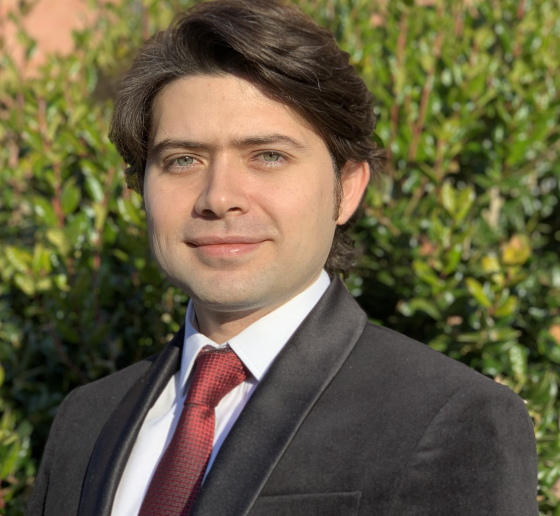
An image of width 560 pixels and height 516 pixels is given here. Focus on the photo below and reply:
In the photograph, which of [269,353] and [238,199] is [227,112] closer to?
[238,199]

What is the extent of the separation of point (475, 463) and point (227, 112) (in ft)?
3.32

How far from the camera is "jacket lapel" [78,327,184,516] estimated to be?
5.65 ft

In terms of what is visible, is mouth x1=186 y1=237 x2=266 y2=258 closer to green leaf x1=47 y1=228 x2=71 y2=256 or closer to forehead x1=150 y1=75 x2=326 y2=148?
forehead x1=150 y1=75 x2=326 y2=148

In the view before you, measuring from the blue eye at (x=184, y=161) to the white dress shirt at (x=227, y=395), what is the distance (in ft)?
1.52

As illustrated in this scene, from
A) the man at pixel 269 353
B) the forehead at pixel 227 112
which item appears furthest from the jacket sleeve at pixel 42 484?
the forehead at pixel 227 112

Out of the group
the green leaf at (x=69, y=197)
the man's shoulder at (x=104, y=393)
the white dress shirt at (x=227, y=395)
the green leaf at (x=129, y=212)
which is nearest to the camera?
the white dress shirt at (x=227, y=395)

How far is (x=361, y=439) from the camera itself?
1.46m

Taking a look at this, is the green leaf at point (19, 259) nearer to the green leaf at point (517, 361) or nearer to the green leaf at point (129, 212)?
the green leaf at point (129, 212)

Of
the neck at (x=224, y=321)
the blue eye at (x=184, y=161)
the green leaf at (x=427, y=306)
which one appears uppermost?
the blue eye at (x=184, y=161)

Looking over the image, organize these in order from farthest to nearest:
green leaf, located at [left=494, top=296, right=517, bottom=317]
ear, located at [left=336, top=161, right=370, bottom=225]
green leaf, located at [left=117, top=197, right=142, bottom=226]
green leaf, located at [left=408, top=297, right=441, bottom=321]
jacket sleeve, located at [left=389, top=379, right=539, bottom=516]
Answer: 1. green leaf, located at [left=117, top=197, right=142, bottom=226]
2. green leaf, located at [left=408, top=297, right=441, bottom=321]
3. green leaf, located at [left=494, top=296, right=517, bottom=317]
4. ear, located at [left=336, top=161, right=370, bottom=225]
5. jacket sleeve, located at [left=389, top=379, right=539, bottom=516]

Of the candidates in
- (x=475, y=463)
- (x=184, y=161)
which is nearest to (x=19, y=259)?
(x=184, y=161)

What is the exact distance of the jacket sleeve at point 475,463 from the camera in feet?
4.31

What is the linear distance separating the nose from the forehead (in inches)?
3.3

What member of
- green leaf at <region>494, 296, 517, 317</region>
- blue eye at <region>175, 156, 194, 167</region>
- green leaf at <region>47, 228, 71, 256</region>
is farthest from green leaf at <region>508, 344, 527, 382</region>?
green leaf at <region>47, 228, 71, 256</region>
